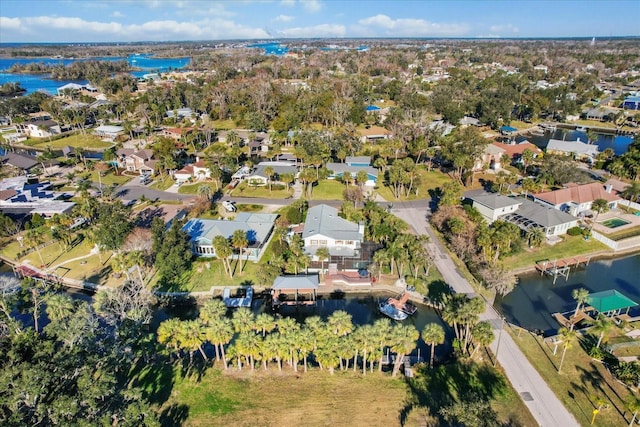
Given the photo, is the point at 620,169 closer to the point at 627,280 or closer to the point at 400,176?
the point at 627,280

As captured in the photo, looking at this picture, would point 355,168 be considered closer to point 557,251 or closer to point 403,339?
point 557,251

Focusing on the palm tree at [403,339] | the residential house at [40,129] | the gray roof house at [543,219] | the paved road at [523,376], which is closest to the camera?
the paved road at [523,376]

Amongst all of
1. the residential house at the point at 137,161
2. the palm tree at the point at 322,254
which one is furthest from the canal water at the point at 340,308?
the residential house at the point at 137,161

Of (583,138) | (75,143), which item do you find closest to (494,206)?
(583,138)

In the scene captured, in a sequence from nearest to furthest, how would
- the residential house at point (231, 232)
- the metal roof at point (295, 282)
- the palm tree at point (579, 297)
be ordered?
the palm tree at point (579, 297) < the metal roof at point (295, 282) < the residential house at point (231, 232)

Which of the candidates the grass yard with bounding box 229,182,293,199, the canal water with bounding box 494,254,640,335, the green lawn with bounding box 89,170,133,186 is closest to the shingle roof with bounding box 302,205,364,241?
the grass yard with bounding box 229,182,293,199

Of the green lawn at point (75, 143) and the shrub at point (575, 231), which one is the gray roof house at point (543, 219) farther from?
the green lawn at point (75, 143)

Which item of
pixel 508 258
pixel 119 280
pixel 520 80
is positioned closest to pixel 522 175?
pixel 508 258
